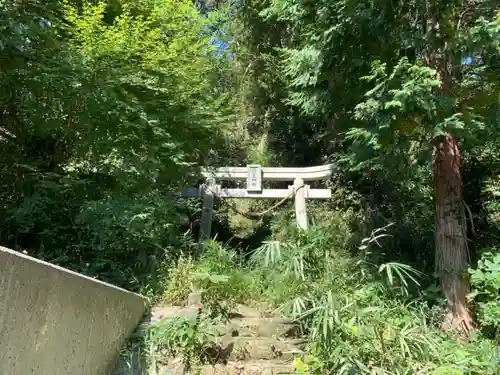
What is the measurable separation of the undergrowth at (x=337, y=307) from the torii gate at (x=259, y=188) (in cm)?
243

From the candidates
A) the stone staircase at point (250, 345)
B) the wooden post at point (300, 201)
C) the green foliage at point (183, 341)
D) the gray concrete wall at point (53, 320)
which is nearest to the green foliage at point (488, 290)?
the stone staircase at point (250, 345)

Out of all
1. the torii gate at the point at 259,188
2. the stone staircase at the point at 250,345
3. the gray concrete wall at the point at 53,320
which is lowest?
the stone staircase at the point at 250,345

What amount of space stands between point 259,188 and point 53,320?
247 inches

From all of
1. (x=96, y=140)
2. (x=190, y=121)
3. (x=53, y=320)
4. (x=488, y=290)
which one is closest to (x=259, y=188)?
(x=190, y=121)

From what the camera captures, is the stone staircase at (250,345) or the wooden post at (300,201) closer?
the stone staircase at (250,345)

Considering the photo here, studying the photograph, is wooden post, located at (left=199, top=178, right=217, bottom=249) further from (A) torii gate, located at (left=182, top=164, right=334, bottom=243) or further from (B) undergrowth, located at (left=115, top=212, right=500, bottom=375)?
(B) undergrowth, located at (left=115, top=212, right=500, bottom=375)

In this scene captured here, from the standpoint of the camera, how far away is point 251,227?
9438 millimetres

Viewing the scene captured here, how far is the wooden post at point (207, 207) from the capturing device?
7.94 metres

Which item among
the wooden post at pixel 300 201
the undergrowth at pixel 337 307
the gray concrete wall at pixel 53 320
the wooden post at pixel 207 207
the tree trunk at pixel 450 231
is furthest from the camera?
the wooden post at pixel 300 201

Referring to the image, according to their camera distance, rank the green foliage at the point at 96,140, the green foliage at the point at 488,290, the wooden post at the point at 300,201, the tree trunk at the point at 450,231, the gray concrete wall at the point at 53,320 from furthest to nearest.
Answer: the wooden post at the point at 300,201 → the green foliage at the point at 96,140 → the tree trunk at the point at 450,231 → the green foliage at the point at 488,290 → the gray concrete wall at the point at 53,320

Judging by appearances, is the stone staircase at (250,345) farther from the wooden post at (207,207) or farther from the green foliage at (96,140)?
the wooden post at (207,207)

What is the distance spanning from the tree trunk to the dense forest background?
0.05ft

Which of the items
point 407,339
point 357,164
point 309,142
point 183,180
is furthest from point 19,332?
point 309,142

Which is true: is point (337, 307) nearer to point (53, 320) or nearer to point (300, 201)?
point (53, 320)
